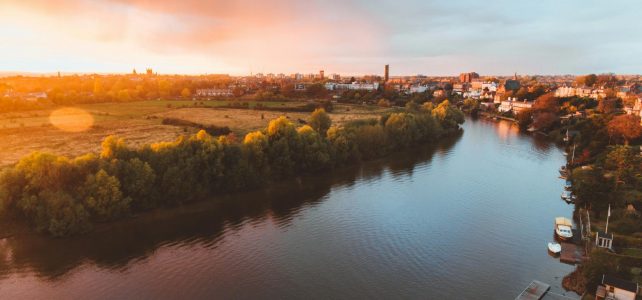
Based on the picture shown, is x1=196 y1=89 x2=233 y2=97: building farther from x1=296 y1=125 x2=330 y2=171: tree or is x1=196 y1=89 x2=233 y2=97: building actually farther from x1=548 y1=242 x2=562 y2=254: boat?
x1=548 y1=242 x2=562 y2=254: boat

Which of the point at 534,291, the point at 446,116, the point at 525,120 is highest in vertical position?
the point at 446,116

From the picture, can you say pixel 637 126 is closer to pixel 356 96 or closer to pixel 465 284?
pixel 465 284

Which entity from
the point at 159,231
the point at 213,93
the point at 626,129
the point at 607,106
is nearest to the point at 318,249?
the point at 159,231

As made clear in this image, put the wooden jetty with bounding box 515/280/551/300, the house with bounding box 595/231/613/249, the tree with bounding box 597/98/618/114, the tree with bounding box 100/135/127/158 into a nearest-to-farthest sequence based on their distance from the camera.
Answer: the wooden jetty with bounding box 515/280/551/300 → the house with bounding box 595/231/613/249 → the tree with bounding box 100/135/127/158 → the tree with bounding box 597/98/618/114

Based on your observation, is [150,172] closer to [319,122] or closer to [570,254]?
[319,122]

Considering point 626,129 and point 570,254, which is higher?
point 626,129

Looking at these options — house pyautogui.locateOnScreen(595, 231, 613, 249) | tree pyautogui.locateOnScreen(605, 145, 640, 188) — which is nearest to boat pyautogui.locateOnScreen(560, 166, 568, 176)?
tree pyautogui.locateOnScreen(605, 145, 640, 188)
